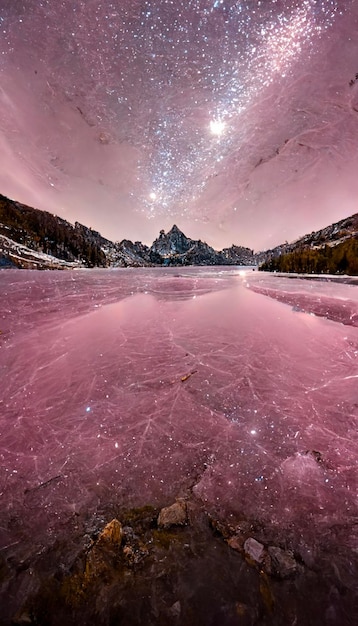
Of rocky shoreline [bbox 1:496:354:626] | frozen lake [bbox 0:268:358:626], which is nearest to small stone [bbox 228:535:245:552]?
rocky shoreline [bbox 1:496:354:626]

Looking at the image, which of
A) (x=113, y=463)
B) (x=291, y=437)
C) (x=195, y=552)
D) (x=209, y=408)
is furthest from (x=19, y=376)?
(x=291, y=437)

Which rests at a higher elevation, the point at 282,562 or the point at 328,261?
the point at 328,261

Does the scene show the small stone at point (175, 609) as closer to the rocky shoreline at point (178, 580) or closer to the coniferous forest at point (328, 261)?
the rocky shoreline at point (178, 580)

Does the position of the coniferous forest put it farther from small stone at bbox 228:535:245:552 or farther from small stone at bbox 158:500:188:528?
small stone at bbox 158:500:188:528

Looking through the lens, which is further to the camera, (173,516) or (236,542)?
(173,516)

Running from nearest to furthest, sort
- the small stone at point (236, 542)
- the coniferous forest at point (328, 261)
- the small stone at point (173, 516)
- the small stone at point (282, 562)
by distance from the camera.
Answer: the small stone at point (282, 562)
the small stone at point (236, 542)
the small stone at point (173, 516)
the coniferous forest at point (328, 261)

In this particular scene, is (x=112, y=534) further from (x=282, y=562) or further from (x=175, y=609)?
(x=282, y=562)

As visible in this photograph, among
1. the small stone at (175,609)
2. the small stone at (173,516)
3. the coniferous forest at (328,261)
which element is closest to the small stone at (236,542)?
the small stone at (173,516)

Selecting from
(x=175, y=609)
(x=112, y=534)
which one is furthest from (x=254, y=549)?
(x=112, y=534)
